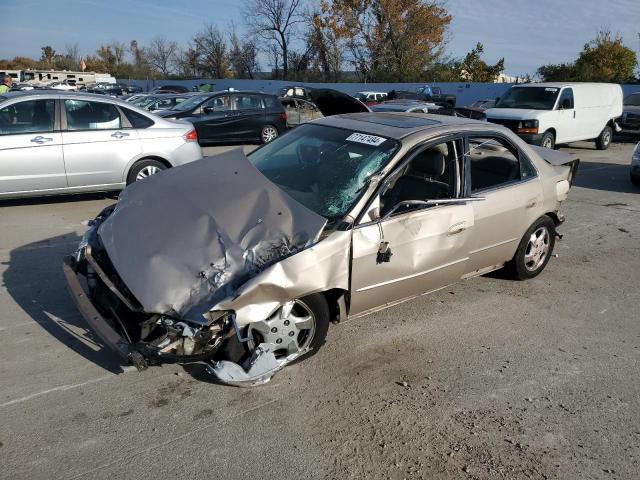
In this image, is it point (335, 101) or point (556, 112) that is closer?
point (335, 101)

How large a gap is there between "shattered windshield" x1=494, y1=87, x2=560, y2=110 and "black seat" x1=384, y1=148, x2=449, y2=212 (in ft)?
38.1

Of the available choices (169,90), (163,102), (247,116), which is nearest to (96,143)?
(247,116)

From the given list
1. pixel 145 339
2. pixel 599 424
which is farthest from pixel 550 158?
pixel 145 339

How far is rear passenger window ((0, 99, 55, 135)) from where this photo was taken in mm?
6969

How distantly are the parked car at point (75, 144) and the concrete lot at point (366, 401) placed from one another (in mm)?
→ 2572

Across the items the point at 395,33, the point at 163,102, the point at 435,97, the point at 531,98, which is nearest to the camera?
the point at 531,98

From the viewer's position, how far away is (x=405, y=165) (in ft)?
13.0

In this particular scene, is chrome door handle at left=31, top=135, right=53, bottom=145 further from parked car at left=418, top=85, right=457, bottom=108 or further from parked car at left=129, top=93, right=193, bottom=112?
parked car at left=418, top=85, right=457, bottom=108

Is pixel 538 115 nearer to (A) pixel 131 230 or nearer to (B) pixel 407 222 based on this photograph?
(B) pixel 407 222

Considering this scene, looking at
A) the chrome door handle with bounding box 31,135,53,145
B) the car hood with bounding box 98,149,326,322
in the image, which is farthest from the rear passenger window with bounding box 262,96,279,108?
the car hood with bounding box 98,149,326,322

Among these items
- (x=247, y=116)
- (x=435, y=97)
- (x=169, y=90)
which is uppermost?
(x=169, y=90)

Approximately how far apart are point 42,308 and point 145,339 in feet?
5.60

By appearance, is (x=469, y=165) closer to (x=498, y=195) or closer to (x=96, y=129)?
(x=498, y=195)

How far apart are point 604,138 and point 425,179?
14.8m
